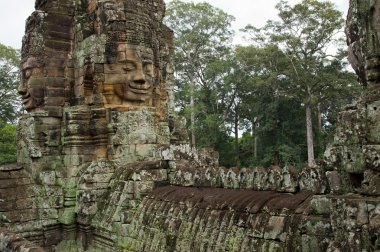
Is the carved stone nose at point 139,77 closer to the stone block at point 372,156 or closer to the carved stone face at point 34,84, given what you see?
the carved stone face at point 34,84

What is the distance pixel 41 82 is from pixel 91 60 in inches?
61.1

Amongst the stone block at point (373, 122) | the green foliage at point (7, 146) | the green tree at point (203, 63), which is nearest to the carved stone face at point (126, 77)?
the stone block at point (373, 122)

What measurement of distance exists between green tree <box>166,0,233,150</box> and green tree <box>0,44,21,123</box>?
489 inches

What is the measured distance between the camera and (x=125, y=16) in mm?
8242

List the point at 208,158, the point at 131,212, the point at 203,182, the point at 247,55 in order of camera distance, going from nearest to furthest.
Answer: the point at 203,182
the point at 131,212
the point at 208,158
the point at 247,55

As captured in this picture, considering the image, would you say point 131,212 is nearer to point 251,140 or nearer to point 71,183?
point 71,183

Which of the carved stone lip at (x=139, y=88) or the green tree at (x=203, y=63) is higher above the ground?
the green tree at (x=203, y=63)

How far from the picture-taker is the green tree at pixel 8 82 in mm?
31844

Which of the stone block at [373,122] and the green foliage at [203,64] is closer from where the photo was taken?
the stone block at [373,122]

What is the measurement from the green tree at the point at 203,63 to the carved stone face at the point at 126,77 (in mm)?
22571

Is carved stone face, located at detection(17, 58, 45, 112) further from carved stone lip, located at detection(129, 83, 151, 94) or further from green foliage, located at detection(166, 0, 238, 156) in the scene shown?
green foliage, located at detection(166, 0, 238, 156)

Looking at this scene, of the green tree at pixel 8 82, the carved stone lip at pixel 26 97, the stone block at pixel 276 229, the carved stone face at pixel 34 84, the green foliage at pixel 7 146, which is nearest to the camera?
the stone block at pixel 276 229

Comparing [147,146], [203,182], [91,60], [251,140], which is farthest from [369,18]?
[251,140]

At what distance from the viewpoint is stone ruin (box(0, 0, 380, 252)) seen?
3.13 m
